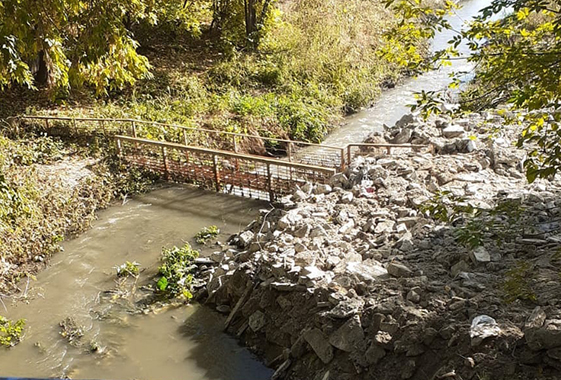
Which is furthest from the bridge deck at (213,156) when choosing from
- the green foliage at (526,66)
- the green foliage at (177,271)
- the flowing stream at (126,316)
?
the green foliage at (526,66)

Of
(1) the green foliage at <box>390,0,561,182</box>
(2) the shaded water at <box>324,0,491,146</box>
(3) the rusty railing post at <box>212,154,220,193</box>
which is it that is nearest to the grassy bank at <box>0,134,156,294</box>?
(3) the rusty railing post at <box>212,154,220,193</box>

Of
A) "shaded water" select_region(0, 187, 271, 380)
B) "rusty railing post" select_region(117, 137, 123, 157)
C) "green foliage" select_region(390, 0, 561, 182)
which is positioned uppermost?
"green foliage" select_region(390, 0, 561, 182)

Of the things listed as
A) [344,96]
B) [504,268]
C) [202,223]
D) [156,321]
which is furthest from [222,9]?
[504,268]

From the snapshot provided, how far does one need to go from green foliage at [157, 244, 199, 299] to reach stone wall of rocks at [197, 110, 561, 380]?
0.26m

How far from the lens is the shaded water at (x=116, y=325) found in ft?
24.0

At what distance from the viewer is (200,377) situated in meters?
7.13

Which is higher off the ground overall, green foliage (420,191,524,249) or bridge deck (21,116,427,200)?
green foliage (420,191,524,249)

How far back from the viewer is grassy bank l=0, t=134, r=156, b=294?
982 cm

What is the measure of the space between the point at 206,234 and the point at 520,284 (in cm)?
659

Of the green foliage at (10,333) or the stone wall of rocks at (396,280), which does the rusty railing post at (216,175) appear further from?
the green foliage at (10,333)

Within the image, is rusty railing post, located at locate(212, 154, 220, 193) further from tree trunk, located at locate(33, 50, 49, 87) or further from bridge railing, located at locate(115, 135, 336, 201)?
tree trunk, located at locate(33, 50, 49, 87)

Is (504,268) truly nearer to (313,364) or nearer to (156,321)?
(313,364)

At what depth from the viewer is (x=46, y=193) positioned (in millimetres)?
11219

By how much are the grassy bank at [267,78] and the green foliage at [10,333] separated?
8.18 meters
